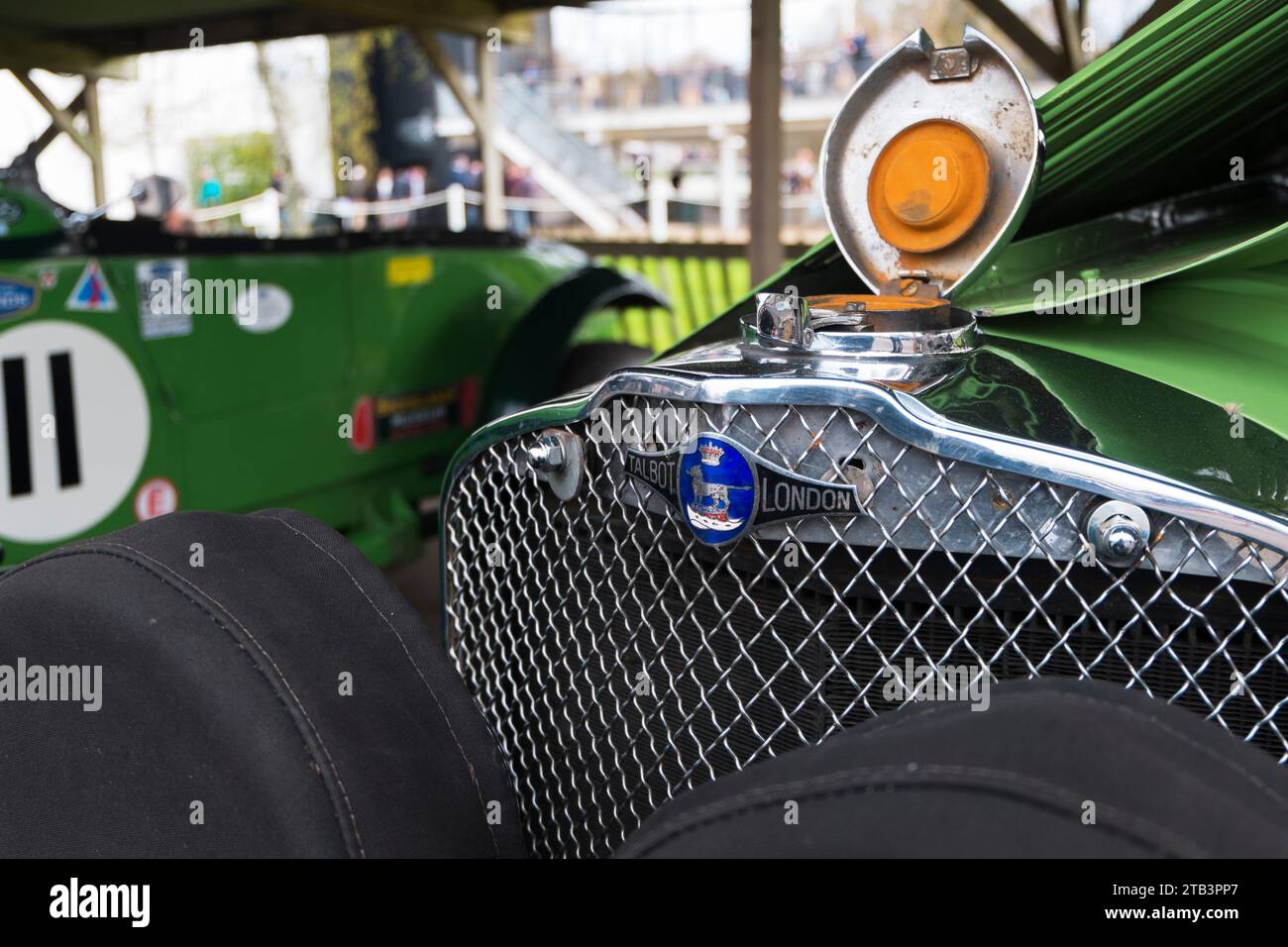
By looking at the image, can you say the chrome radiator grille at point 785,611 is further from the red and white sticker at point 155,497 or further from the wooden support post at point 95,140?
the wooden support post at point 95,140

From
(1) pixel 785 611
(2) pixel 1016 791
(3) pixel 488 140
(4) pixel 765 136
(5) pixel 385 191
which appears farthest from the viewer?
(5) pixel 385 191

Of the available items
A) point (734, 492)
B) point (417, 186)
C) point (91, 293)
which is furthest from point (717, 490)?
point (417, 186)

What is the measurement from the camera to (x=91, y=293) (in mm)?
3662

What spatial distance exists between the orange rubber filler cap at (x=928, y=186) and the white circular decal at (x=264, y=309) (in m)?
2.96

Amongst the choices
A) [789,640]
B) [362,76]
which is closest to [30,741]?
[789,640]

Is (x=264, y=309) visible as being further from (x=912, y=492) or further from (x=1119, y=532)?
(x=1119, y=532)

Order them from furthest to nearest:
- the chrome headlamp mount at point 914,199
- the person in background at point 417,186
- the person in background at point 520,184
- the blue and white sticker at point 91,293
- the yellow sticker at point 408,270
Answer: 1. the person in background at point 520,184
2. the person in background at point 417,186
3. the yellow sticker at point 408,270
4. the blue and white sticker at point 91,293
5. the chrome headlamp mount at point 914,199

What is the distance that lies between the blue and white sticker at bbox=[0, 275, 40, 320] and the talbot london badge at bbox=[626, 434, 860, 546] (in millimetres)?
2862

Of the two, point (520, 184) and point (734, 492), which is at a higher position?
point (520, 184)

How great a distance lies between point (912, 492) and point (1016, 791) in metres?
0.40

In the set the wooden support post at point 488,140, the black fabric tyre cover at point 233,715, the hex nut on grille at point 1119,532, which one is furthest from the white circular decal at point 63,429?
the wooden support post at point 488,140

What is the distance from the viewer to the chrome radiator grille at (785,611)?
1.16 m

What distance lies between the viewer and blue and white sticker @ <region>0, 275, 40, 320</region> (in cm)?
345

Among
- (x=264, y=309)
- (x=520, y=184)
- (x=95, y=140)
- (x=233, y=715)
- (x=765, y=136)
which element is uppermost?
(x=520, y=184)
